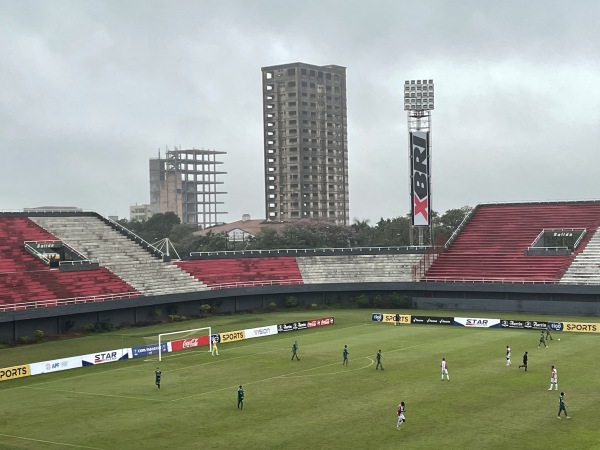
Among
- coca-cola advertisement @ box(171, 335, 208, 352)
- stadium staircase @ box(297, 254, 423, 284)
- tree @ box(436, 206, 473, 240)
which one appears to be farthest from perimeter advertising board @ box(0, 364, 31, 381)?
tree @ box(436, 206, 473, 240)

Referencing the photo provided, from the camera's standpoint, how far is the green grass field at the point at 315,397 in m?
38.8

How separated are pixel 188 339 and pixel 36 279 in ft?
70.3

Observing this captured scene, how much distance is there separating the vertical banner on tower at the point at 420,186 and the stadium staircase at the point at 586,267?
20892 mm

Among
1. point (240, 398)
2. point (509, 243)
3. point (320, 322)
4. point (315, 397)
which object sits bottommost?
point (315, 397)

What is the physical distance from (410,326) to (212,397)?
→ 1479 inches

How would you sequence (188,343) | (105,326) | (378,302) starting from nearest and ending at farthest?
(188,343) < (105,326) < (378,302)

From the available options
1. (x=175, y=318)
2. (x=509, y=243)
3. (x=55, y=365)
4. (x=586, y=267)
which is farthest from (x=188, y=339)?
(x=509, y=243)

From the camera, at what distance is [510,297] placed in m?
92.6

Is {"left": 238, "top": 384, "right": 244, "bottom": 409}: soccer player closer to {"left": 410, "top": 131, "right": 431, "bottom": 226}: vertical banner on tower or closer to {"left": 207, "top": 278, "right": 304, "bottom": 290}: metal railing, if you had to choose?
{"left": 207, "top": 278, "right": 304, "bottom": 290}: metal railing

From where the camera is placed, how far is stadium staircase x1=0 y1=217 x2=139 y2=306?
78.1m

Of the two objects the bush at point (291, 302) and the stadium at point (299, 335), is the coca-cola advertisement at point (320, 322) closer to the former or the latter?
the stadium at point (299, 335)

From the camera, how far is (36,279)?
82.9 meters

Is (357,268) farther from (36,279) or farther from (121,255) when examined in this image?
(36,279)

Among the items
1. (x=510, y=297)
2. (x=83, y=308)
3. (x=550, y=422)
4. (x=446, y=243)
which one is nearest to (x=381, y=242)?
(x=446, y=243)
